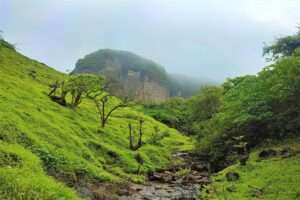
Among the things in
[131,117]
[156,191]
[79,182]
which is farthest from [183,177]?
[131,117]

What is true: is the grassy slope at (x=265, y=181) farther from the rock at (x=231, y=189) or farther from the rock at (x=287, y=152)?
the rock at (x=287, y=152)

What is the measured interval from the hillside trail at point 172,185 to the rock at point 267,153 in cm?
481

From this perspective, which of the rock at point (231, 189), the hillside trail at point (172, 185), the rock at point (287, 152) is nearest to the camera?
the rock at point (231, 189)

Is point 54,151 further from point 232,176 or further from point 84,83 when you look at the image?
point 84,83

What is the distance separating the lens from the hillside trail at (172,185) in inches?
1007

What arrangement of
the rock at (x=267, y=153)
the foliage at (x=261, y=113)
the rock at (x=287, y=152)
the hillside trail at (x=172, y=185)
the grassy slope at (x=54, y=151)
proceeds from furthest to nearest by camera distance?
the foliage at (x=261, y=113)
the rock at (x=267, y=153)
the rock at (x=287, y=152)
the hillside trail at (x=172, y=185)
the grassy slope at (x=54, y=151)

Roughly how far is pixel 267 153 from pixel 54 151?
55.3 feet

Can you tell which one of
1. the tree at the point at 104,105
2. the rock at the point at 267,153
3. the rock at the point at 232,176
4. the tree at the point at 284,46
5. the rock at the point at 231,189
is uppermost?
the tree at the point at 284,46

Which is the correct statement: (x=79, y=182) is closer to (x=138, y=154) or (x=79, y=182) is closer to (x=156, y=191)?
(x=156, y=191)

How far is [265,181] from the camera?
2423cm

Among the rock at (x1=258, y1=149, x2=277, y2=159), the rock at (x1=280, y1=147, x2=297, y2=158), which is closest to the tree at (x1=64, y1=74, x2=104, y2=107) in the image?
the rock at (x1=258, y1=149, x2=277, y2=159)

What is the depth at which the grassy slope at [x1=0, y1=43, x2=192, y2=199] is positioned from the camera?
52.9 feet

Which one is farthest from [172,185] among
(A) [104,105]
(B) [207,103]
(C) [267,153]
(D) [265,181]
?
(B) [207,103]

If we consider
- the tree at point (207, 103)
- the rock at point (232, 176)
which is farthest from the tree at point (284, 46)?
the rock at point (232, 176)
